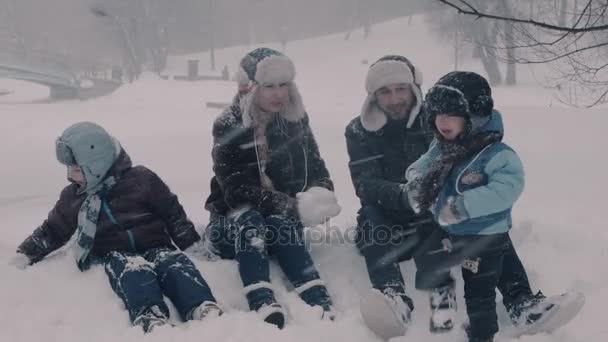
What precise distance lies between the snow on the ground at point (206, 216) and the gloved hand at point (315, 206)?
1.41 ft

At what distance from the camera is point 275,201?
3.51 m

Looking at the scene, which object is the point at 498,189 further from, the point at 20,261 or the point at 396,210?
the point at 20,261

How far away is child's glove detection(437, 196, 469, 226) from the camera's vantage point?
271 cm

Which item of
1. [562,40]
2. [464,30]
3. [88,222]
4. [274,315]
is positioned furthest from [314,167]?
[464,30]

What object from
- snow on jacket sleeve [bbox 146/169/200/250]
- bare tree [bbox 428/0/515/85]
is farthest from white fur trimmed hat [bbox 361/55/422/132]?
bare tree [bbox 428/0/515/85]

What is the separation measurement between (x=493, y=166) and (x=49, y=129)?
16.4 m

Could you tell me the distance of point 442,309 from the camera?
2.96 metres

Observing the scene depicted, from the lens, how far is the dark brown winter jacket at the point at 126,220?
11.2ft

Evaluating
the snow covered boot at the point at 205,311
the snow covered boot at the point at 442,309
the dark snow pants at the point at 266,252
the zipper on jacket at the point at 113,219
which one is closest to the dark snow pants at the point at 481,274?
the snow covered boot at the point at 442,309

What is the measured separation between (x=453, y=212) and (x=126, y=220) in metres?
2.11

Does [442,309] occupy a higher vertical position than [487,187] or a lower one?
lower

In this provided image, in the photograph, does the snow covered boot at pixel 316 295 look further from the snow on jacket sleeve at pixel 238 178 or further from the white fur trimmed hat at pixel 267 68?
Answer: the white fur trimmed hat at pixel 267 68

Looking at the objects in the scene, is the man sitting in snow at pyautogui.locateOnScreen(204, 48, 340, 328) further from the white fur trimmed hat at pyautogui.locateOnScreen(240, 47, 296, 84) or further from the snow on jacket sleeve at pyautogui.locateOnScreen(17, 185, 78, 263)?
the snow on jacket sleeve at pyautogui.locateOnScreen(17, 185, 78, 263)

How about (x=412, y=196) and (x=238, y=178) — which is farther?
(x=238, y=178)
